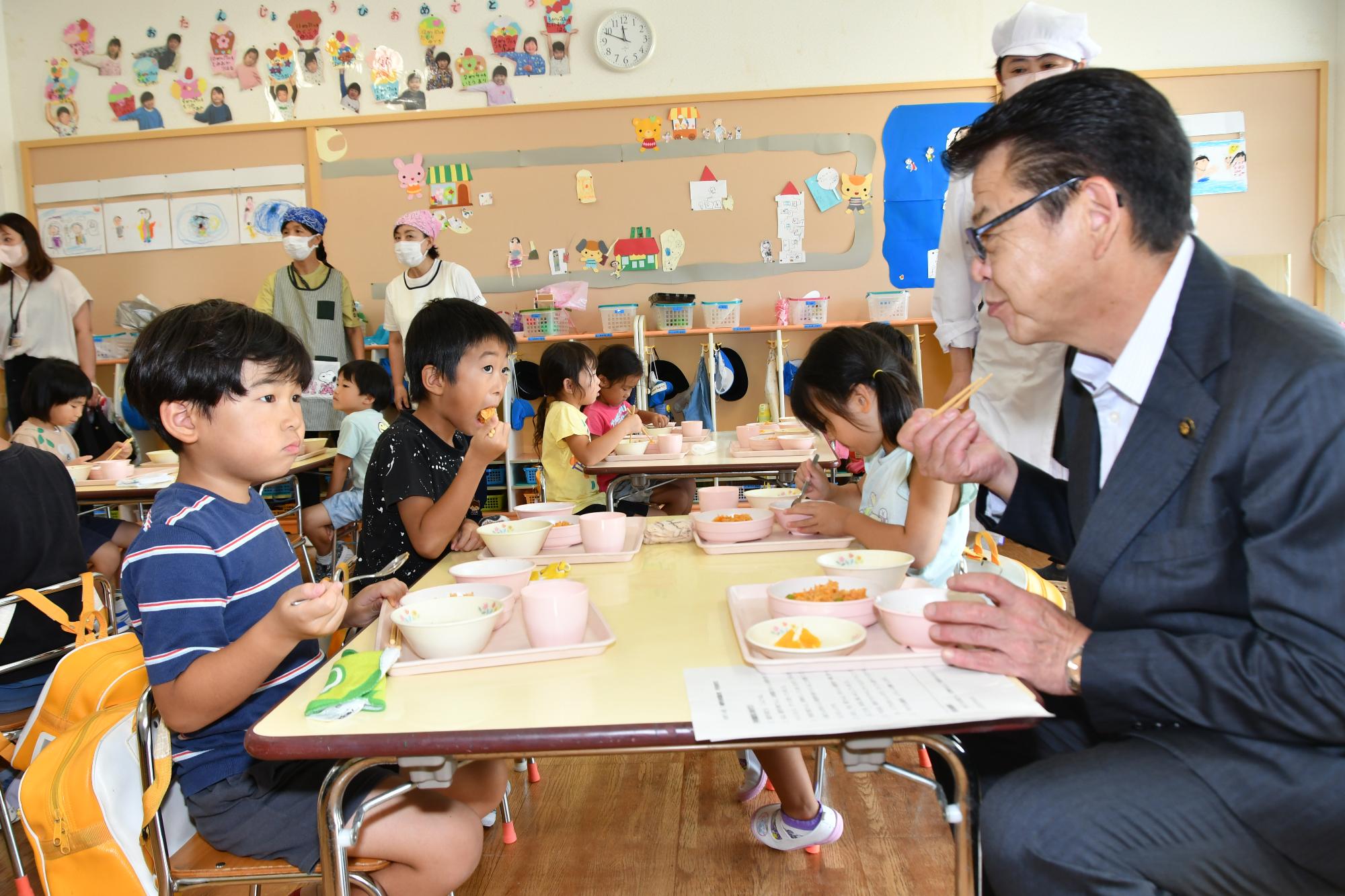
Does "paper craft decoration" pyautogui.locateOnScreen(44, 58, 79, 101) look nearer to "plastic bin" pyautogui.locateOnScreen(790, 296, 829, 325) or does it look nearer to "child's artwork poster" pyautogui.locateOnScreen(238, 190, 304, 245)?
Result: "child's artwork poster" pyautogui.locateOnScreen(238, 190, 304, 245)

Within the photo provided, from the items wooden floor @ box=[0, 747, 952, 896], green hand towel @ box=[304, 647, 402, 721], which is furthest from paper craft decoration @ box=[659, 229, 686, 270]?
green hand towel @ box=[304, 647, 402, 721]

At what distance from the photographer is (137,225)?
625cm

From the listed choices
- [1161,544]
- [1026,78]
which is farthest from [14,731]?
[1026,78]

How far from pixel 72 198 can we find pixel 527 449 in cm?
362

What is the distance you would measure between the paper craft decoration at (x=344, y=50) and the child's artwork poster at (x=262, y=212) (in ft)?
2.98

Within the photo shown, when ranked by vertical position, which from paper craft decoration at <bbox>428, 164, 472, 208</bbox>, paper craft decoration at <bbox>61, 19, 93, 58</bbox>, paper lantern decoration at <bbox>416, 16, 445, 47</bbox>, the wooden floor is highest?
paper craft decoration at <bbox>61, 19, 93, 58</bbox>

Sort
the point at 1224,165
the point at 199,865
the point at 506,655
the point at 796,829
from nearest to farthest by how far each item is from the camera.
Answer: the point at 506,655 → the point at 199,865 → the point at 796,829 → the point at 1224,165

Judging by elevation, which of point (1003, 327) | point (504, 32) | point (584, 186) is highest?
point (504, 32)

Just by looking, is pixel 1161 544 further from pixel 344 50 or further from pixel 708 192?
pixel 344 50

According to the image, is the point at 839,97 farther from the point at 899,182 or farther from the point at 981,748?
the point at 981,748

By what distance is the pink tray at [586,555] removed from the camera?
5.31 feet

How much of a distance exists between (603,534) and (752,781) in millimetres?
903

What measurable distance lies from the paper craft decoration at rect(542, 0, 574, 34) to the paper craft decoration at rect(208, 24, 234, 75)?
2.13 meters

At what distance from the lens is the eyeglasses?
102 cm
